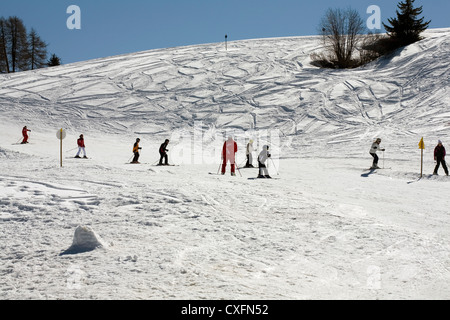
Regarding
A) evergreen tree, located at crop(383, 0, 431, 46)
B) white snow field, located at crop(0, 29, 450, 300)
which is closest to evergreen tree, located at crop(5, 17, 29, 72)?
white snow field, located at crop(0, 29, 450, 300)

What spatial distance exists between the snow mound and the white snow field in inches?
0.9

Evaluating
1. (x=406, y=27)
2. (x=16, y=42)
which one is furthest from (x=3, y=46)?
(x=406, y=27)

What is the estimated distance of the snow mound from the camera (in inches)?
270

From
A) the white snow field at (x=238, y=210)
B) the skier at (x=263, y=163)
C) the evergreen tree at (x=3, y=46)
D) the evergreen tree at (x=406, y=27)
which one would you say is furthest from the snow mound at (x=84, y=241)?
the evergreen tree at (x=3, y=46)

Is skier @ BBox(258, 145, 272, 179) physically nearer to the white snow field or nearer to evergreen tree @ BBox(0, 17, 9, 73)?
the white snow field

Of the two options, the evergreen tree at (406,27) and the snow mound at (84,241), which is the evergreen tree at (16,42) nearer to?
the evergreen tree at (406,27)

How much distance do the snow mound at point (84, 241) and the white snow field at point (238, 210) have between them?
0.02 metres

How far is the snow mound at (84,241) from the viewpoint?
22.5ft

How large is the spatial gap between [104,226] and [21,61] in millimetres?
57176

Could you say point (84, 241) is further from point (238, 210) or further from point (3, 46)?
point (3, 46)

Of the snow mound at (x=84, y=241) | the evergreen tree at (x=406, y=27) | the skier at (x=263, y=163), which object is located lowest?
Answer: the snow mound at (x=84, y=241)
